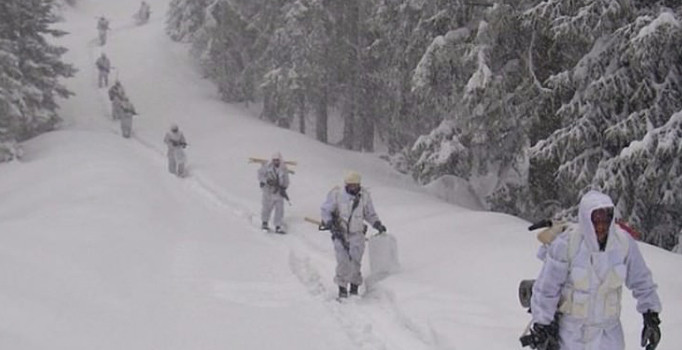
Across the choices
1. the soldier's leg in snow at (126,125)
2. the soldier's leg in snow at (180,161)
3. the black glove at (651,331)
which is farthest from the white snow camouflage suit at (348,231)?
the soldier's leg in snow at (126,125)

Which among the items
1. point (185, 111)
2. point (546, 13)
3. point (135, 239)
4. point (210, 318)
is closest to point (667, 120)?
point (546, 13)

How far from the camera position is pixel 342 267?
34.6ft

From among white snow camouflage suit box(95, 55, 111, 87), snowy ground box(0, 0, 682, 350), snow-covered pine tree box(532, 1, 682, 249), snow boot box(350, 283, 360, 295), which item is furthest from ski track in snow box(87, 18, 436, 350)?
white snow camouflage suit box(95, 55, 111, 87)

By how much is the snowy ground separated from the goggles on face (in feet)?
9.70

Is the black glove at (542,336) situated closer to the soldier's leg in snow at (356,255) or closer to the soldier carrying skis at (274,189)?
the soldier's leg in snow at (356,255)

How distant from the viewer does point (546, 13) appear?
13.4m

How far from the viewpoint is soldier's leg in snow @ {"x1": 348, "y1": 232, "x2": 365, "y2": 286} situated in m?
10.6

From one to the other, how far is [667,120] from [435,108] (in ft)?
20.9

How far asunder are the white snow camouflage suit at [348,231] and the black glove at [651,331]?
558cm

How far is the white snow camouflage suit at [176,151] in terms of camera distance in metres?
21.0

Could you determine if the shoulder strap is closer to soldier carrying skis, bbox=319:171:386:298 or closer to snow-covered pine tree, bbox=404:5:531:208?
soldier carrying skis, bbox=319:171:386:298

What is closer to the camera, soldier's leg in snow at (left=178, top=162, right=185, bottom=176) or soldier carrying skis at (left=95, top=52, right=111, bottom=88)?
soldier's leg in snow at (left=178, top=162, right=185, bottom=176)

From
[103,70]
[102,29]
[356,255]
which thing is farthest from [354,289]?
[102,29]

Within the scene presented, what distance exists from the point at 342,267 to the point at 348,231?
540mm
